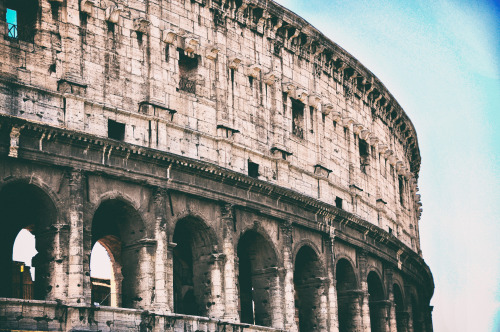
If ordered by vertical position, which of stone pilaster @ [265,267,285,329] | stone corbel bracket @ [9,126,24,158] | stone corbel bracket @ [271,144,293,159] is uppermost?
stone corbel bracket @ [271,144,293,159]

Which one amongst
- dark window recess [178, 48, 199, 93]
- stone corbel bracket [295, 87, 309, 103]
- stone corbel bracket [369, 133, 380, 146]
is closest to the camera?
dark window recess [178, 48, 199, 93]

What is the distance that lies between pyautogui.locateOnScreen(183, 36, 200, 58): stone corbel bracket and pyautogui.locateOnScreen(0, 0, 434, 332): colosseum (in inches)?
1.8

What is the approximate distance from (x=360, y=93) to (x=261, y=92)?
8.11 m

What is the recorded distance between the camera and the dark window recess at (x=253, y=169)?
36825 millimetres

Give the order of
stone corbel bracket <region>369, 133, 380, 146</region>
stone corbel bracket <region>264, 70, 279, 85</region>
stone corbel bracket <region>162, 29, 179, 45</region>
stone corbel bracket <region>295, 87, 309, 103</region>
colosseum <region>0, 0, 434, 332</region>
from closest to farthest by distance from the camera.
→ colosseum <region>0, 0, 434, 332</region>, stone corbel bracket <region>162, 29, 179, 45</region>, stone corbel bracket <region>264, 70, 279, 85</region>, stone corbel bracket <region>295, 87, 309, 103</region>, stone corbel bracket <region>369, 133, 380, 146</region>

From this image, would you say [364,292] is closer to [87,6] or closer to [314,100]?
[314,100]

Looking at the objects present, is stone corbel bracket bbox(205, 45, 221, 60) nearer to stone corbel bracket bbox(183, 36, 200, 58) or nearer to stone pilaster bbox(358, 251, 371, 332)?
stone corbel bracket bbox(183, 36, 200, 58)

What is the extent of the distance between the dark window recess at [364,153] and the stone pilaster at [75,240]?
16887mm

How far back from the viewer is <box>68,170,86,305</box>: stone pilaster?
2962 cm

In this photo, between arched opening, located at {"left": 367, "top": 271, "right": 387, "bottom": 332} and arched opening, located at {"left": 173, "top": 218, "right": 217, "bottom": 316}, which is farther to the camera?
arched opening, located at {"left": 367, "top": 271, "right": 387, "bottom": 332}

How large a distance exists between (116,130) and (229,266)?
574 cm

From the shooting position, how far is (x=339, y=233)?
40406mm

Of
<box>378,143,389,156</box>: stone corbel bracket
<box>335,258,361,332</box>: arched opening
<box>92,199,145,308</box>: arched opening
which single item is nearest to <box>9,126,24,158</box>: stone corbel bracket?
<box>92,199,145,308</box>: arched opening

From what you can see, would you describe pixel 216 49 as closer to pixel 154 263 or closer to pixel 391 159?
pixel 154 263
